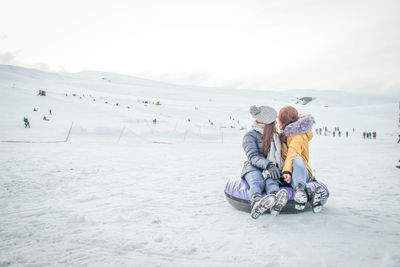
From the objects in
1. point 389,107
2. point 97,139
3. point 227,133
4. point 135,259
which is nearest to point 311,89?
point 389,107

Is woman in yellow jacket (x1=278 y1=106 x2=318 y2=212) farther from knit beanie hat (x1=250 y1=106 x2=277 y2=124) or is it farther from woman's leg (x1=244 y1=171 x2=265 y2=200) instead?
woman's leg (x1=244 y1=171 x2=265 y2=200)

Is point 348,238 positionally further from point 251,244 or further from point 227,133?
point 227,133

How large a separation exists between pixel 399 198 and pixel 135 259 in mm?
5040

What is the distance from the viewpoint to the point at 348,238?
9.88 ft

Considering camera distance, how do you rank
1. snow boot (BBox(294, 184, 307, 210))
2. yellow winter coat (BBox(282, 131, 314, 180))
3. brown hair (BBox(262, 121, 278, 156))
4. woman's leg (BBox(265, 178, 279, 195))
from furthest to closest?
brown hair (BBox(262, 121, 278, 156)) → yellow winter coat (BBox(282, 131, 314, 180)) → woman's leg (BBox(265, 178, 279, 195)) → snow boot (BBox(294, 184, 307, 210))

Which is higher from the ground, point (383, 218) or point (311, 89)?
point (311, 89)

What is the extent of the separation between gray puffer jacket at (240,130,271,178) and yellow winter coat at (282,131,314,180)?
32 cm

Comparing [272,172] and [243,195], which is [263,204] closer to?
[272,172]

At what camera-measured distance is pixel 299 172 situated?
356cm

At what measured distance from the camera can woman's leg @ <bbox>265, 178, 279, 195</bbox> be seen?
349 cm

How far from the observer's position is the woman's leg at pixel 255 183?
11.5 feet

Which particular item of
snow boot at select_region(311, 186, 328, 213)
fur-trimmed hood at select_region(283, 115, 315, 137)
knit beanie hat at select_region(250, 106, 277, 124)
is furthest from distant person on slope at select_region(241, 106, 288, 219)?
snow boot at select_region(311, 186, 328, 213)

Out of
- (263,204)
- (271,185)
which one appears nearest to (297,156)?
(271,185)

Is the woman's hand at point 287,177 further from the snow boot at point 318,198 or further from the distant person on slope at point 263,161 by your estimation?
the snow boot at point 318,198
